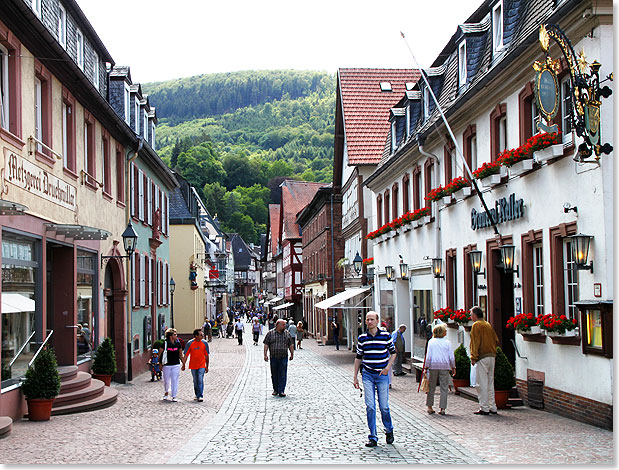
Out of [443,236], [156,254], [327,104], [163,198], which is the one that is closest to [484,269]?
[443,236]

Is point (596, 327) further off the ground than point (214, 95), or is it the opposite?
point (214, 95)

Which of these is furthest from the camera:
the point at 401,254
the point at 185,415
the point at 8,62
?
the point at 401,254

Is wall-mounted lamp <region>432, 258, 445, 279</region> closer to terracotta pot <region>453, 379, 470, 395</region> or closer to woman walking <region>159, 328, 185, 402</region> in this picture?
terracotta pot <region>453, 379, 470, 395</region>

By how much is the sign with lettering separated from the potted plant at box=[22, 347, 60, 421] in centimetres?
288

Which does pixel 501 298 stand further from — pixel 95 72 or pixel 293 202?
pixel 293 202

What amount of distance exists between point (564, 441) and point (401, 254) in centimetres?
1721

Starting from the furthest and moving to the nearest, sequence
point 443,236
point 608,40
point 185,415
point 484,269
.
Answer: point 443,236, point 484,269, point 185,415, point 608,40

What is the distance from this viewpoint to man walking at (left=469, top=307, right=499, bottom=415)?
1398cm

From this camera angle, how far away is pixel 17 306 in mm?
13852

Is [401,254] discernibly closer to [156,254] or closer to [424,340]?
[424,340]

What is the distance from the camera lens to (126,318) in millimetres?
24297

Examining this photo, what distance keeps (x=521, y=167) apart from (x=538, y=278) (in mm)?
2068

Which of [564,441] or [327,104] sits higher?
[327,104]

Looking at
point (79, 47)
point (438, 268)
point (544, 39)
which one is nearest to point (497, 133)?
point (438, 268)
